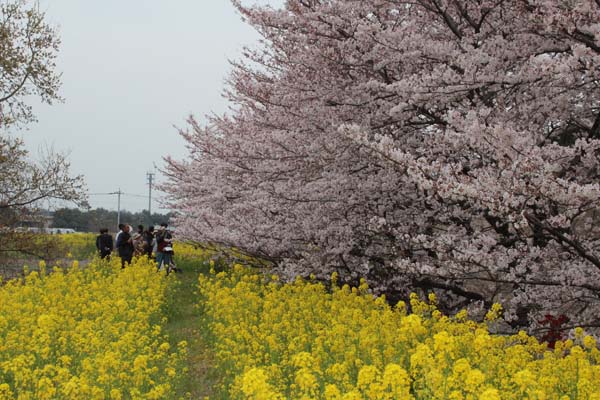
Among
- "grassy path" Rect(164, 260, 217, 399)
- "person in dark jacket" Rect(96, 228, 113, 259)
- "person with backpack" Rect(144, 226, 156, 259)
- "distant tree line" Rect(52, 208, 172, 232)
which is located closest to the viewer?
"grassy path" Rect(164, 260, 217, 399)

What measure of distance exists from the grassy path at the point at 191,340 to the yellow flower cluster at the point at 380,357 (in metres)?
0.31

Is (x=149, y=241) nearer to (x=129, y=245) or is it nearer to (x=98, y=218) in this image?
(x=129, y=245)

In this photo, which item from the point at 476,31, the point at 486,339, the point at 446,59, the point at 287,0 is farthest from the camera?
the point at 287,0

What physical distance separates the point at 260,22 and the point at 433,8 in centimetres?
280

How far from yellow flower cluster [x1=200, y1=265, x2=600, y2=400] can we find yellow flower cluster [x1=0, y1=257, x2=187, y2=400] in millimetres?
997

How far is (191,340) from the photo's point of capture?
1238 cm

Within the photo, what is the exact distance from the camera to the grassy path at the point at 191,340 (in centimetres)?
901

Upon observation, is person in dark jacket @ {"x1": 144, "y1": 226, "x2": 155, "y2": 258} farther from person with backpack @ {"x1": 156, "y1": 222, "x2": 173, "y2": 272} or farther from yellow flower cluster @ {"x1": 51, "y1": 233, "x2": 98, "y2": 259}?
yellow flower cluster @ {"x1": 51, "y1": 233, "x2": 98, "y2": 259}

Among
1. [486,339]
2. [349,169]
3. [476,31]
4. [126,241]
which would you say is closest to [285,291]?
[349,169]

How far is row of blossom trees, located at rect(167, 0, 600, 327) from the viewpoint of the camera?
277 inches

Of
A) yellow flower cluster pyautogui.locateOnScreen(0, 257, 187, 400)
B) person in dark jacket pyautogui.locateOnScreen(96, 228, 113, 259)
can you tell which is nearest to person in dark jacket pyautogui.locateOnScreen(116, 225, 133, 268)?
person in dark jacket pyautogui.locateOnScreen(96, 228, 113, 259)

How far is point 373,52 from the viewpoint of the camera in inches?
370

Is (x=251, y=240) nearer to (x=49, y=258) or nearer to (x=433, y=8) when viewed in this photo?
(x=433, y=8)

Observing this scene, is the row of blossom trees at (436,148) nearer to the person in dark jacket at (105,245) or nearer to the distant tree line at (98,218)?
the person in dark jacket at (105,245)
